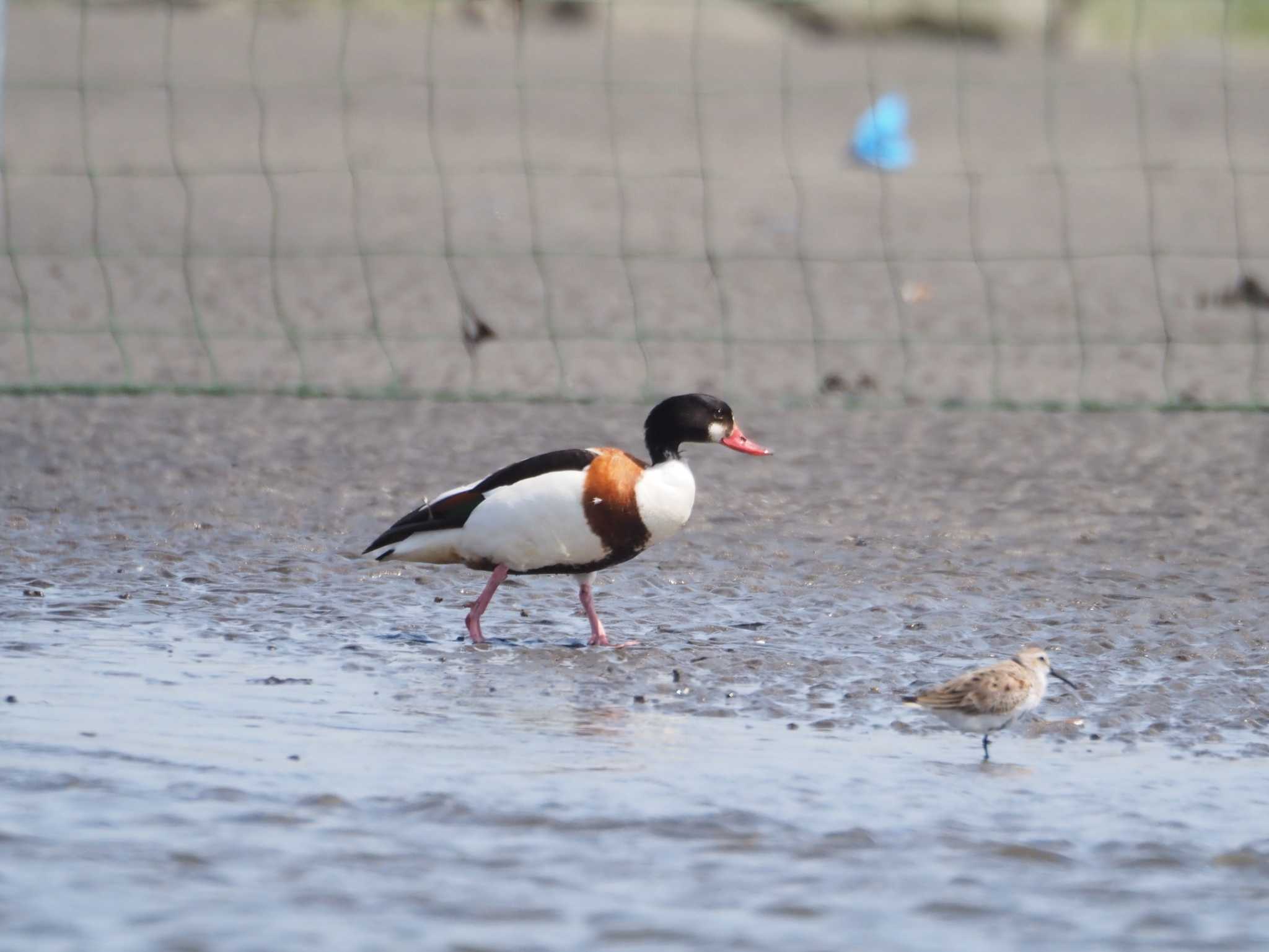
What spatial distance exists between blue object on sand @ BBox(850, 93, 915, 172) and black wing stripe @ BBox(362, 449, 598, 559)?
12.0 m

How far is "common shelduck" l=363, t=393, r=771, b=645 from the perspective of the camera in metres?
6.57

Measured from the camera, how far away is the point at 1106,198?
1800 centimetres

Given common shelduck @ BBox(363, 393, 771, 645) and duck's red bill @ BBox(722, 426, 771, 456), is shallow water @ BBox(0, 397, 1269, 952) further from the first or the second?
duck's red bill @ BBox(722, 426, 771, 456)

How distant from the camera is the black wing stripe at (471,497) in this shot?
6.67 meters

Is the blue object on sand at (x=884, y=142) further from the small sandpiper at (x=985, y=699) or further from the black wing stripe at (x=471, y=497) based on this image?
the small sandpiper at (x=985, y=699)

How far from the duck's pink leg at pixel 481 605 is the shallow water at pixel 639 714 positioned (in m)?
0.07

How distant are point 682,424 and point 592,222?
374 inches

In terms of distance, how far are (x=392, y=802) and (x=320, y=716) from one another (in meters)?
0.80

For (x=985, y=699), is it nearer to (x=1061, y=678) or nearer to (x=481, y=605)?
(x=1061, y=678)

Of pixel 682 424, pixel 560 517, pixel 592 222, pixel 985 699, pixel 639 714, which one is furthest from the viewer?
pixel 592 222

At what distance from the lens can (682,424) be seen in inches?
270

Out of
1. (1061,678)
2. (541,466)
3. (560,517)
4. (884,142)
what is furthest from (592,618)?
(884,142)

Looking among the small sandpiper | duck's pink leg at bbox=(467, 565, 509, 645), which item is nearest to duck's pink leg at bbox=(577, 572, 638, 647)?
duck's pink leg at bbox=(467, 565, 509, 645)

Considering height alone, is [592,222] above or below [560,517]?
above
